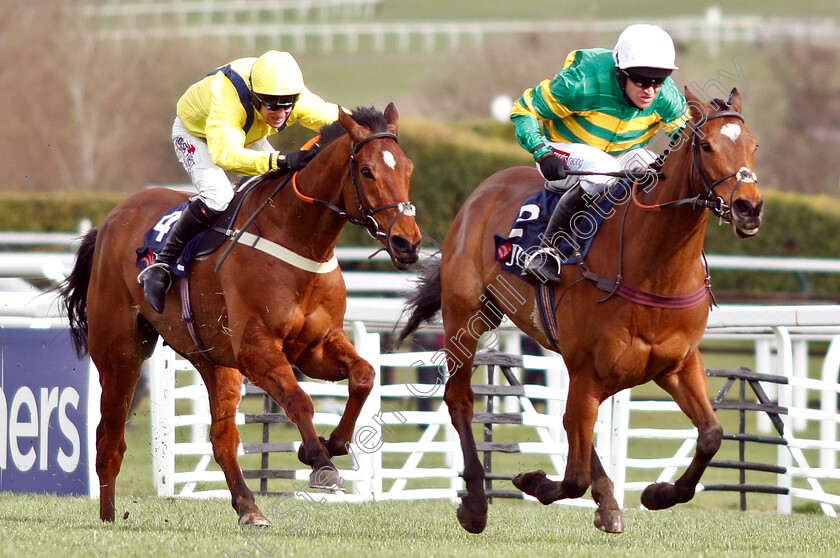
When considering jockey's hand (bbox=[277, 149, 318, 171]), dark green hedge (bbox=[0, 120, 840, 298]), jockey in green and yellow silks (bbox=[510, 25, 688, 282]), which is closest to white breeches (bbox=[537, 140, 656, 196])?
jockey in green and yellow silks (bbox=[510, 25, 688, 282])

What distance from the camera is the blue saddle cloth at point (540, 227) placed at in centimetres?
540

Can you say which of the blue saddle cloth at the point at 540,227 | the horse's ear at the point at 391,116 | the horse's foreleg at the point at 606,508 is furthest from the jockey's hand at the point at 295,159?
the horse's foreleg at the point at 606,508

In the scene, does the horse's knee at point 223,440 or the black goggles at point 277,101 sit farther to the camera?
the horse's knee at point 223,440

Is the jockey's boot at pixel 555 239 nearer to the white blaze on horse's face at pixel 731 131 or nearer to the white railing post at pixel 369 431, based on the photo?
the white blaze on horse's face at pixel 731 131

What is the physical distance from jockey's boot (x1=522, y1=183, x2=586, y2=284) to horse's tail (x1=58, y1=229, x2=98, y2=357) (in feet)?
8.35

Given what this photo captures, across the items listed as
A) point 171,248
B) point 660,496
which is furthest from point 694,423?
point 171,248

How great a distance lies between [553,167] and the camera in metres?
5.41

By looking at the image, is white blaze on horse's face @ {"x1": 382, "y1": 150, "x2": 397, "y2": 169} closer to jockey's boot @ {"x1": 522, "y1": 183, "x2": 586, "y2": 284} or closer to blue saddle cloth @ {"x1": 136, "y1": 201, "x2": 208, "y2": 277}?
jockey's boot @ {"x1": 522, "y1": 183, "x2": 586, "y2": 284}

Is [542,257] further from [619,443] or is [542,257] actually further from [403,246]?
[619,443]

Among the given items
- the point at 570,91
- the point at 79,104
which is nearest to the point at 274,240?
the point at 570,91

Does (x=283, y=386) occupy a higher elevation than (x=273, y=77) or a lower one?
lower

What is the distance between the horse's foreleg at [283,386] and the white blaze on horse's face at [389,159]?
931mm

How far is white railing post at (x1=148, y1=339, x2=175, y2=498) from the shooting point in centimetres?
703

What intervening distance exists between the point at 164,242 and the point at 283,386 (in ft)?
3.93
